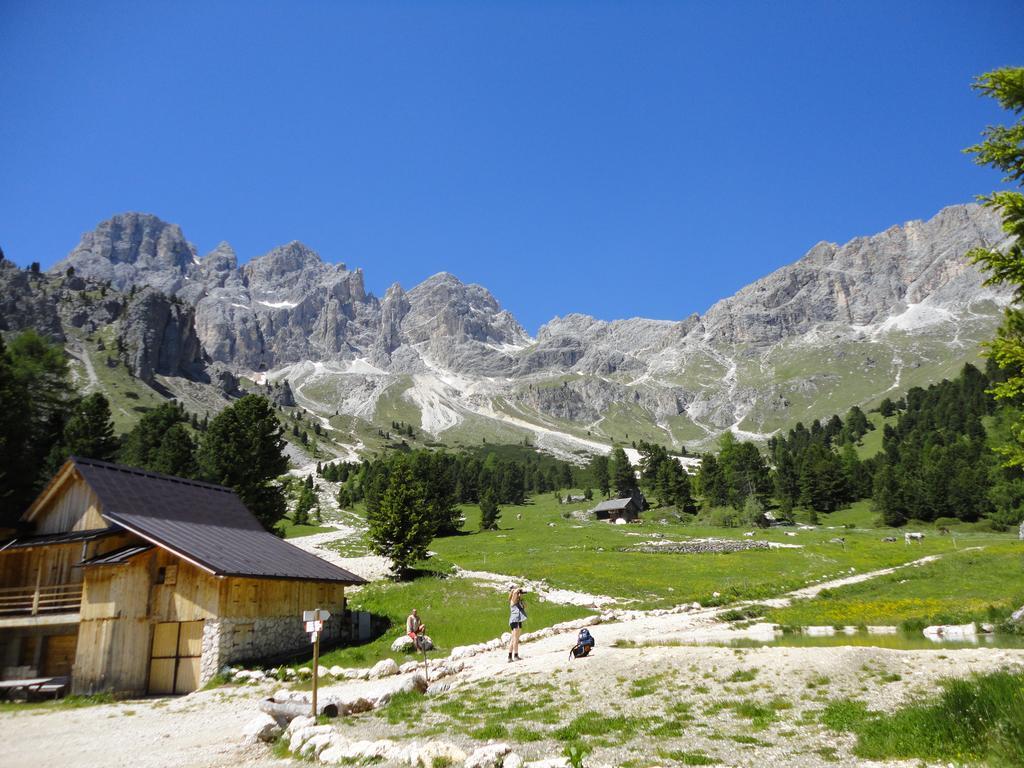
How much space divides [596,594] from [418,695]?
80.1ft

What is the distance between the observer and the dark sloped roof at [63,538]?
28.2 metres

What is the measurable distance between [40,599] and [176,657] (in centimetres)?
743

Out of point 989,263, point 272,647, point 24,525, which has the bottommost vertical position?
point 272,647

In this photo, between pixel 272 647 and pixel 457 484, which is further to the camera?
pixel 457 484

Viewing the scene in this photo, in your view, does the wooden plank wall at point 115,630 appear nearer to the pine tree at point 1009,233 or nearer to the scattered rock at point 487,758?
the scattered rock at point 487,758

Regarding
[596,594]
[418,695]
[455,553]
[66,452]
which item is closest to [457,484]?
[455,553]

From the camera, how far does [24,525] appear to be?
31078mm

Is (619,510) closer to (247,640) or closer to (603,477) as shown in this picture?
(603,477)

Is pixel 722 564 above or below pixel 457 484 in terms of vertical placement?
below

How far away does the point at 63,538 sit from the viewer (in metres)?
28.9

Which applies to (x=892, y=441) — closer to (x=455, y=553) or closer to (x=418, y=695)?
(x=455, y=553)

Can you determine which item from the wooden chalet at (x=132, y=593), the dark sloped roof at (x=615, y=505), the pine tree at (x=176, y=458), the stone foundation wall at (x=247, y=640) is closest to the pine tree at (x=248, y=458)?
the pine tree at (x=176, y=458)

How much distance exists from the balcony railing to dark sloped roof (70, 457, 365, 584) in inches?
154

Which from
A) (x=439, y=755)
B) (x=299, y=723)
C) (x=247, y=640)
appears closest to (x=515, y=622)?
(x=299, y=723)
